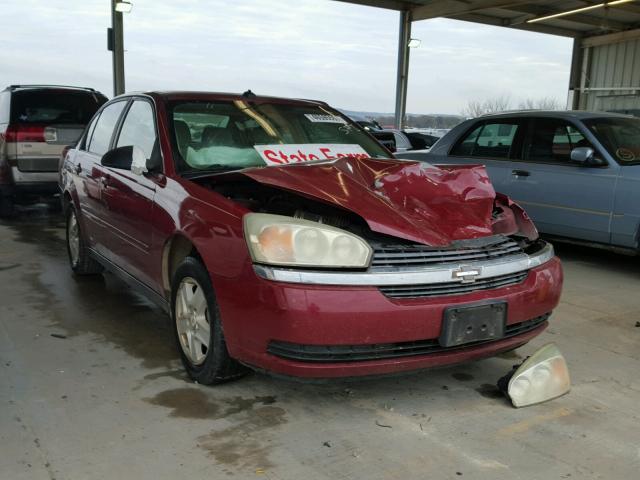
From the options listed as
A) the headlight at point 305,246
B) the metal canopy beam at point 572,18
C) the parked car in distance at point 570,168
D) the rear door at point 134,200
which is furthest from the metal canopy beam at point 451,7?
the headlight at point 305,246

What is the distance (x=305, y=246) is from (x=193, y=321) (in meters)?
0.85

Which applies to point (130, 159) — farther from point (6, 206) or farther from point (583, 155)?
point (6, 206)

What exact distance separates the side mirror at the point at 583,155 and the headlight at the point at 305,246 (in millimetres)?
3609

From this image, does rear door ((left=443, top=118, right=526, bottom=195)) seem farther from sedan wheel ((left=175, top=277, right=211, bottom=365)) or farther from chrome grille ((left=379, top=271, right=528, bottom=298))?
sedan wheel ((left=175, top=277, right=211, bottom=365))

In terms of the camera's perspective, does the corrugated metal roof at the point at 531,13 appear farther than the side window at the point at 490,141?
Yes

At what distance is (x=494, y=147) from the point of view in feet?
21.2

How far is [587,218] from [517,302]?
126 inches

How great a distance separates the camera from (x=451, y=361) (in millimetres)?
2672

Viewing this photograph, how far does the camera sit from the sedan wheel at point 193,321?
294 cm

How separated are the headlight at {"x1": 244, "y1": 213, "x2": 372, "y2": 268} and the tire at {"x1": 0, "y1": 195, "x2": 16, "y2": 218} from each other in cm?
657

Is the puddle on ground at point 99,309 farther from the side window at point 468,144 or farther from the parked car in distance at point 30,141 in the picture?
the side window at point 468,144

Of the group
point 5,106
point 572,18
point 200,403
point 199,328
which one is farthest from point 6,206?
point 572,18

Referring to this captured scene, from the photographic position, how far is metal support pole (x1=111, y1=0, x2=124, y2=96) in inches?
507

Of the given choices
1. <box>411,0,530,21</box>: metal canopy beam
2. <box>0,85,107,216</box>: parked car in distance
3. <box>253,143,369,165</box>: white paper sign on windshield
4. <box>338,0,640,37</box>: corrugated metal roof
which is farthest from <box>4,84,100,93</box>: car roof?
<box>411,0,530,21</box>: metal canopy beam
